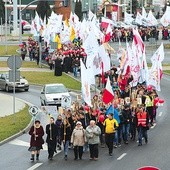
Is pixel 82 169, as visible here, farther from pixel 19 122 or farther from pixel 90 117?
pixel 19 122

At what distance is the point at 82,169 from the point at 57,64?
91.8 ft

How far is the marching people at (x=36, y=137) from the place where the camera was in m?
20.8

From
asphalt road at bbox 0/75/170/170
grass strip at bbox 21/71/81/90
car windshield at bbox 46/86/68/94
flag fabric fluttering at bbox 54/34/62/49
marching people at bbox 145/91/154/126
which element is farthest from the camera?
flag fabric fluttering at bbox 54/34/62/49

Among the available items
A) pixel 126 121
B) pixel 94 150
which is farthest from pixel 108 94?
pixel 94 150

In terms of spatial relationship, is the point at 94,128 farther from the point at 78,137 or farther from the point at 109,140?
the point at 109,140

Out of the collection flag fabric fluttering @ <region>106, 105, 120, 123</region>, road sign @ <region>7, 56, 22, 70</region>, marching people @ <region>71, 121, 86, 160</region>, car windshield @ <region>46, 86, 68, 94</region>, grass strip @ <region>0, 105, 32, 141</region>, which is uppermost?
road sign @ <region>7, 56, 22, 70</region>

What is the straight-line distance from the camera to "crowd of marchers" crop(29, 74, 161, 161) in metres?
20.8

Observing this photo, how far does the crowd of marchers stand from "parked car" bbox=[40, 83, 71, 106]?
8045 millimetres

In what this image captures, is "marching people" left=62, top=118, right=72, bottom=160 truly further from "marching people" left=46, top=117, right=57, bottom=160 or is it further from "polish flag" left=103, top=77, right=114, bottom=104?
"polish flag" left=103, top=77, right=114, bottom=104

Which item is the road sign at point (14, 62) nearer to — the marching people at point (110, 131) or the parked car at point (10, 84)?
the marching people at point (110, 131)

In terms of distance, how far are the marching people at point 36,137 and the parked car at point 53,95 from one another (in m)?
12.9

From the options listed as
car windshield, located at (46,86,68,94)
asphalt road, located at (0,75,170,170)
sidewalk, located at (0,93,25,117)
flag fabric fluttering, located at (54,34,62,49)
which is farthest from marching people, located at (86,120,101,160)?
flag fabric fluttering, located at (54,34,62,49)

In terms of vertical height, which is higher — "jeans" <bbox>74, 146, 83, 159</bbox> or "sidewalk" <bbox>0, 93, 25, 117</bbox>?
"jeans" <bbox>74, 146, 83, 159</bbox>

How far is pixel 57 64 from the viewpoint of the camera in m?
47.2
